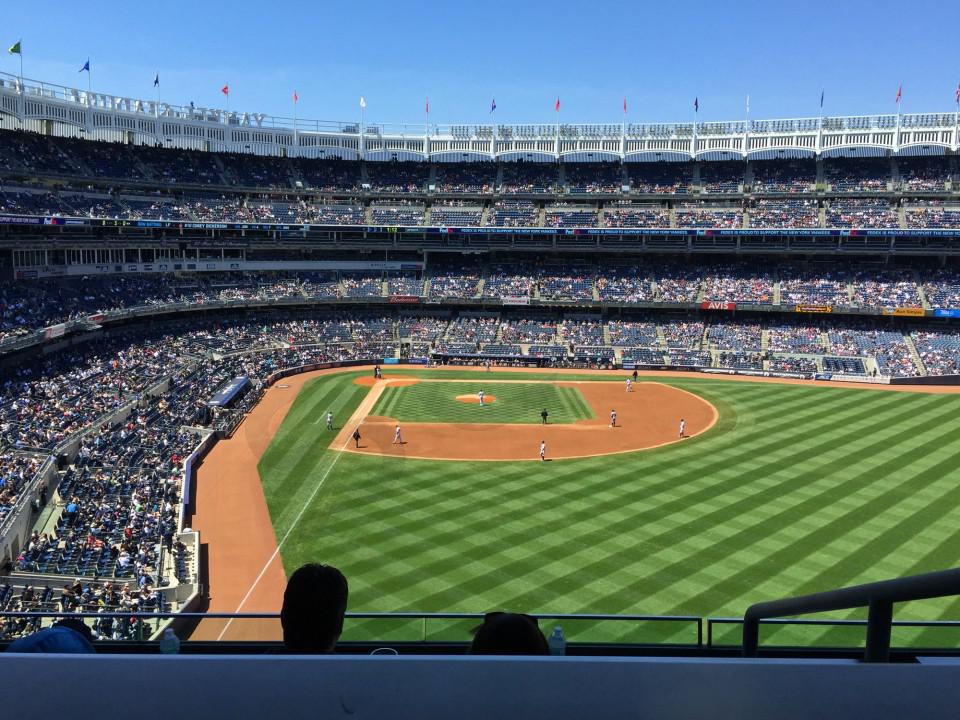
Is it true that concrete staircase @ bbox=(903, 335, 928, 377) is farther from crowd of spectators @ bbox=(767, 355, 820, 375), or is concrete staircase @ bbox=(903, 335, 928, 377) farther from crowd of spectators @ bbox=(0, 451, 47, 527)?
crowd of spectators @ bbox=(0, 451, 47, 527)

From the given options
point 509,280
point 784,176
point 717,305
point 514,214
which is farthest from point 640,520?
point 784,176

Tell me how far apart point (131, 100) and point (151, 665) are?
75269 millimetres

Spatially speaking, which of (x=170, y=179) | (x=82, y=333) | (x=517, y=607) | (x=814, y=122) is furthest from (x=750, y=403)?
(x=170, y=179)

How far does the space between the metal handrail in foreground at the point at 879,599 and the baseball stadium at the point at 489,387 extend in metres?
0.02

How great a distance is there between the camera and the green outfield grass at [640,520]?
2125cm

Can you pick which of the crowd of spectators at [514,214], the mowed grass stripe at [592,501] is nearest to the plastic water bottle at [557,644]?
the mowed grass stripe at [592,501]

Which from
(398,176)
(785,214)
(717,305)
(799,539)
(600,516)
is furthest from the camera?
(398,176)

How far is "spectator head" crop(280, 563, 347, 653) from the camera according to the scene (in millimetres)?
3605

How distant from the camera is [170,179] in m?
67.8

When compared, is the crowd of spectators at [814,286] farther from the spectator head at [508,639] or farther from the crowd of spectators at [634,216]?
the spectator head at [508,639]

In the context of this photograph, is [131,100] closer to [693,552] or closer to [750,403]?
[750,403]

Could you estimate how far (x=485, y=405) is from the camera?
158 feet

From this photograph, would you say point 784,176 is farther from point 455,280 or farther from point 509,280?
point 455,280

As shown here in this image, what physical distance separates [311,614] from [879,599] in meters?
2.81
